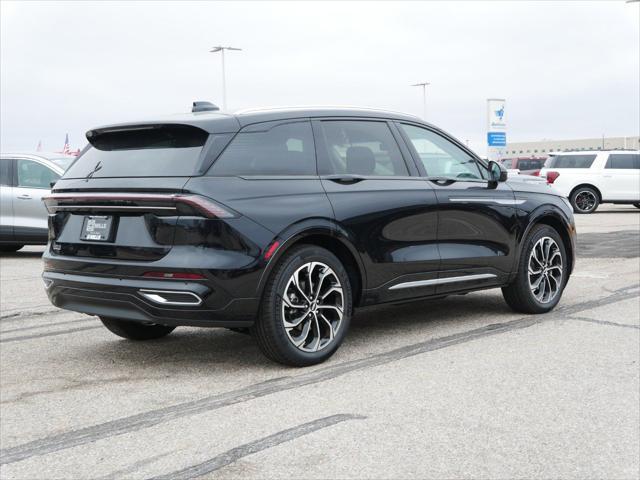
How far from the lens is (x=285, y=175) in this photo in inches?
213

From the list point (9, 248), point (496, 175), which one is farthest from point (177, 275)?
point (9, 248)

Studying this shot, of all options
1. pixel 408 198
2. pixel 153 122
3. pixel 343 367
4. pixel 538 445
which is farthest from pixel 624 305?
pixel 153 122

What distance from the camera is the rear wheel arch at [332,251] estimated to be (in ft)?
16.8

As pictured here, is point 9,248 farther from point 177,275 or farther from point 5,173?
point 177,275

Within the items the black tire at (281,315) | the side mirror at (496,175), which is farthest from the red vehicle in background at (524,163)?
the black tire at (281,315)

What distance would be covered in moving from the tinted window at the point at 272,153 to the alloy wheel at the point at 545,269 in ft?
8.10

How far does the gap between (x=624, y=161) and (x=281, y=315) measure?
71.1 feet

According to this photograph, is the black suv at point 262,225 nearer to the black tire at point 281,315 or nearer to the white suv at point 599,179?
the black tire at point 281,315

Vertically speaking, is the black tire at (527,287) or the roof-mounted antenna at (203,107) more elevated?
the roof-mounted antenna at (203,107)

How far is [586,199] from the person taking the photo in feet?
80.5

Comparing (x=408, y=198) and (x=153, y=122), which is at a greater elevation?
(x=153, y=122)

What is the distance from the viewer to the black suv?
4961mm

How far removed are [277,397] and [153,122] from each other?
187 centimetres

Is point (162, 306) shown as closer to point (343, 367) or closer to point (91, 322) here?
point (343, 367)
